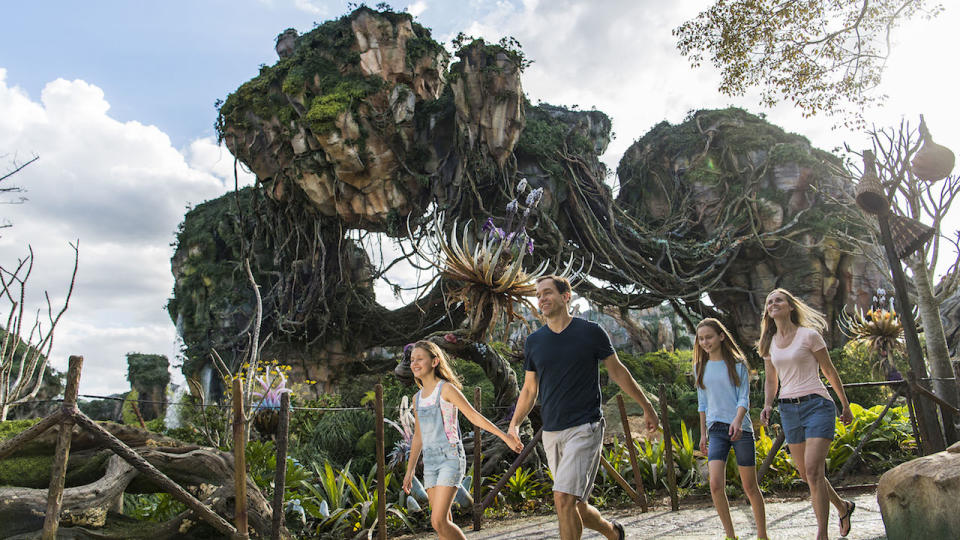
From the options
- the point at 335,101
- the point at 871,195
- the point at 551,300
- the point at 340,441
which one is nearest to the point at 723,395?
the point at 551,300

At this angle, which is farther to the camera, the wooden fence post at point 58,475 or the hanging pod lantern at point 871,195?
the hanging pod lantern at point 871,195

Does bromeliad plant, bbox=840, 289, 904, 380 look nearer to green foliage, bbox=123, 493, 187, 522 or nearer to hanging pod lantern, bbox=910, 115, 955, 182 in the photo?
hanging pod lantern, bbox=910, 115, 955, 182

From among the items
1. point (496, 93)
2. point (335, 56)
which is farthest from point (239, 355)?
point (496, 93)

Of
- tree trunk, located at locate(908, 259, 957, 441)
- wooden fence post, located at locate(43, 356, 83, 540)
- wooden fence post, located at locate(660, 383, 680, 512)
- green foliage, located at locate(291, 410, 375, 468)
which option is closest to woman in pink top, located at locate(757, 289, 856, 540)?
wooden fence post, located at locate(660, 383, 680, 512)

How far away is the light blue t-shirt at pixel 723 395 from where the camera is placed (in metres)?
4.01

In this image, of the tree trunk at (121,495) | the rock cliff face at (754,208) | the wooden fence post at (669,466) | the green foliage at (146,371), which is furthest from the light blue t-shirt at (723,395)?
the green foliage at (146,371)

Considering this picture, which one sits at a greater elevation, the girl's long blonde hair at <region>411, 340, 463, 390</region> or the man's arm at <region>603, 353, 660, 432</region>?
the girl's long blonde hair at <region>411, 340, 463, 390</region>

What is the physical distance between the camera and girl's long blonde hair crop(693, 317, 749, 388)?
412 centimetres

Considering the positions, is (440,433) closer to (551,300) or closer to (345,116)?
(551,300)

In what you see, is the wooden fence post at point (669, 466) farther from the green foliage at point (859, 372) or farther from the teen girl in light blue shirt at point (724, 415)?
the green foliage at point (859, 372)

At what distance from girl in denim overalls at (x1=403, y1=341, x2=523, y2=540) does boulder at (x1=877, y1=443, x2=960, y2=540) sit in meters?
2.18

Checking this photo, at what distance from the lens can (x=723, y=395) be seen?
4.07 meters

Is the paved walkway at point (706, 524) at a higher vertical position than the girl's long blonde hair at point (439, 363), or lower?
lower

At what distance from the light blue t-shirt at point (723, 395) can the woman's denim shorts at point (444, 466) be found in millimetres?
1601
